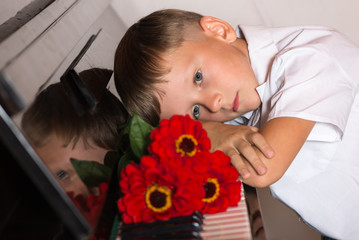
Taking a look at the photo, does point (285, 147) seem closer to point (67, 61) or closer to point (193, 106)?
point (193, 106)

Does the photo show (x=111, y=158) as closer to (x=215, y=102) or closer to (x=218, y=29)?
(x=215, y=102)

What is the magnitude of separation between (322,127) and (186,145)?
407 millimetres

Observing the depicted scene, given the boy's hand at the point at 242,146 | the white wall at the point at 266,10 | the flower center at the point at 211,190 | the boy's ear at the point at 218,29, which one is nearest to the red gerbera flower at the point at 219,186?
the flower center at the point at 211,190

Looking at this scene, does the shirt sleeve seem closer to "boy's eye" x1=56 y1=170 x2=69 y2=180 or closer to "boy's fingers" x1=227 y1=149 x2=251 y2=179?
"boy's fingers" x1=227 y1=149 x2=251 y2=179

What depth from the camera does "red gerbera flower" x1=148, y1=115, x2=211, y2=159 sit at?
63cm

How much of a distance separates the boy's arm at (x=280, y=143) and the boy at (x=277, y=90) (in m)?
0.01

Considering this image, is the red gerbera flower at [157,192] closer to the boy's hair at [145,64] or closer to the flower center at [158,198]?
the flower center at [158,198]

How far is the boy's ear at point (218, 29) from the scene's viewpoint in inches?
44.2

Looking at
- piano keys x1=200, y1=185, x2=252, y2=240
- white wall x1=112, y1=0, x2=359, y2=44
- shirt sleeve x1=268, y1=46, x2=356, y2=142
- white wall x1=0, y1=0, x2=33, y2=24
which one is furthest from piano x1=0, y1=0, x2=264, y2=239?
white wall x1=112, y1=0, x2=359, y2=44

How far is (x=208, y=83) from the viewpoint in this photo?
0.99m

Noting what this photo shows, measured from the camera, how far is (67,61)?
79 centimetres

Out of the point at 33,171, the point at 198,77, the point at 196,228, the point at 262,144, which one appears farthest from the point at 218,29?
the point at 33,171

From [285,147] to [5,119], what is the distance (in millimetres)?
545

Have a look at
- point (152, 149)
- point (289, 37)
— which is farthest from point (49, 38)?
point (289, 37)
